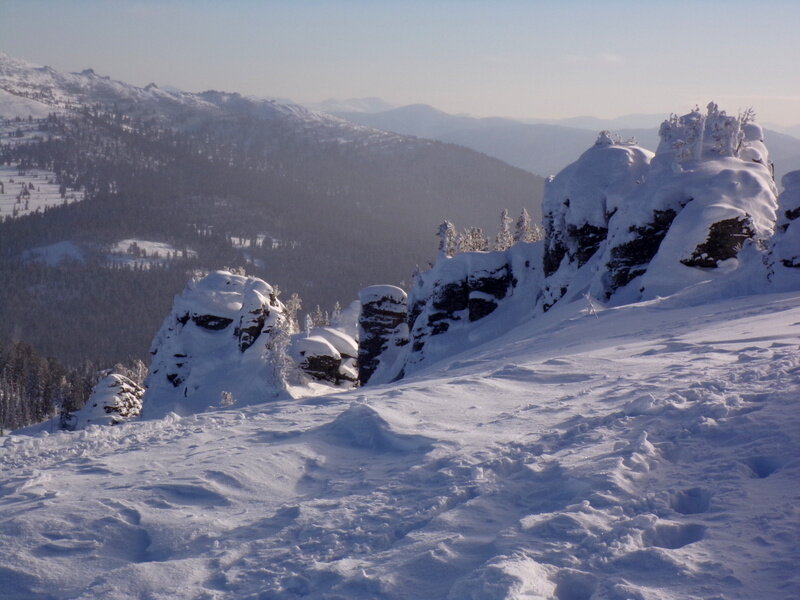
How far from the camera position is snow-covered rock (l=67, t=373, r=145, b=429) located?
51188 millimetres

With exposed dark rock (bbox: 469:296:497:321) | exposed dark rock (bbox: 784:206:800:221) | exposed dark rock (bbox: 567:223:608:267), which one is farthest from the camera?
exposed dark rock (bbox: 469:296:497:321)

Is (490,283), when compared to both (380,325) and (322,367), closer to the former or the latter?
(380,325)

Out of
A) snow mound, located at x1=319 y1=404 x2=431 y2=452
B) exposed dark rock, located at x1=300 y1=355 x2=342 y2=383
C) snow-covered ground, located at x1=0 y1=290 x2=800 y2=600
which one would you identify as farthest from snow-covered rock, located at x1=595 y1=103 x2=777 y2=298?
exposed dark rock, located at x1=300 y1=355 x2=342 y2=383

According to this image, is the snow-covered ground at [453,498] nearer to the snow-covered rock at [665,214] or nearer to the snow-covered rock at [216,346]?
the snow-covered rock at [665,214]

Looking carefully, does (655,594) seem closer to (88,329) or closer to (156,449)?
(156,449)

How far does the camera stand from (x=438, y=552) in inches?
252

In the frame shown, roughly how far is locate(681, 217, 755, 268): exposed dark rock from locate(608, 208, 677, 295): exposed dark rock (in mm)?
2814

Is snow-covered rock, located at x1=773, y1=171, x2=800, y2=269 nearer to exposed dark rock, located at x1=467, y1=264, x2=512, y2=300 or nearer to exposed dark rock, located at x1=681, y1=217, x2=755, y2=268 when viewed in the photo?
exposed dark rock, located at x1=681, y1=217, x2=755, y2=268

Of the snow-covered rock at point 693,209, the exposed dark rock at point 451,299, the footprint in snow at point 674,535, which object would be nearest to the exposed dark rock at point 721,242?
the snow-covered rock at point 693,209

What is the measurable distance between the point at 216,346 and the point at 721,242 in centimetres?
3524

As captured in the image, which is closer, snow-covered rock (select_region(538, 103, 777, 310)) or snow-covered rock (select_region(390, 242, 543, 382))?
snow-covered rock (select_region(538, 103, 777, 310))

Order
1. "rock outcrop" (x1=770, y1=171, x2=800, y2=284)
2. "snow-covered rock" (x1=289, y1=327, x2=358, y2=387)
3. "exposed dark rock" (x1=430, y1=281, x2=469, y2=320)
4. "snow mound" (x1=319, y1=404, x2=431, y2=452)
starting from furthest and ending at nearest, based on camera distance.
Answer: "snow-covered rock" (x1=289, y1=327, x2=358, y2=387), "exposed dark rock" (x1=430, y1=281, x2=469, y2=320), "rock outcrop" (x1=770, y1=171, x2=800, y2=284), "snow mound" (x1=319, y1=404, x2=431, y2=452)

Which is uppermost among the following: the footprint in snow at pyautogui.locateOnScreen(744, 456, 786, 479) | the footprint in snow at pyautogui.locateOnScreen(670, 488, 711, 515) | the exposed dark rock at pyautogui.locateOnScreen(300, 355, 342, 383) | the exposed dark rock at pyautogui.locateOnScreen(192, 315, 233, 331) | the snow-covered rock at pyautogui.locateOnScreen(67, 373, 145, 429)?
the footprint in snow at pyautogui.locateOnScreen(744, 456, 786, 479)

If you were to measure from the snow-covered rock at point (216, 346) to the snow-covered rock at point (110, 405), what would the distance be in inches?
189
